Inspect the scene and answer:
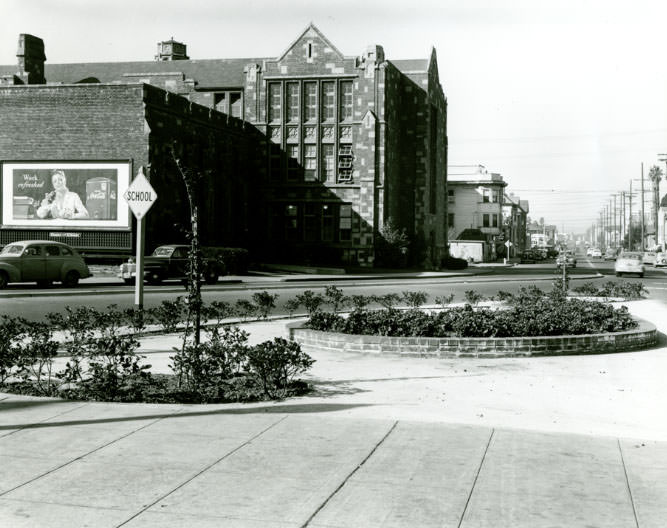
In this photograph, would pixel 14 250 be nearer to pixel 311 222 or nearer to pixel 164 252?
pixel 164 252

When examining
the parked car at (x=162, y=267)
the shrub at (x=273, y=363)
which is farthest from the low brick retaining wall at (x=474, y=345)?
the parked car at (x=162, y=267)

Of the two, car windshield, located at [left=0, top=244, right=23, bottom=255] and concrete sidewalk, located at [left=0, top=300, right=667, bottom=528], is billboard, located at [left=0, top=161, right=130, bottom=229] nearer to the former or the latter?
car windshield, located at [left=0, top=244, right=23, bottom=255]

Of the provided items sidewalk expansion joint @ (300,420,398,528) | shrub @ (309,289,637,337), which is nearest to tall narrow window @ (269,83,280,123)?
shrub @ (309,289,637,337)

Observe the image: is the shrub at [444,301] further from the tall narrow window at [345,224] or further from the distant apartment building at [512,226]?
the distant apartment building at [512,226]

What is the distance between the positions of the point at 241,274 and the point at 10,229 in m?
12.0

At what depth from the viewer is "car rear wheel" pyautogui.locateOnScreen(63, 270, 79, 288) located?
30000 millimetres

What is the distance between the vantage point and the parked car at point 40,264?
92.9 ft

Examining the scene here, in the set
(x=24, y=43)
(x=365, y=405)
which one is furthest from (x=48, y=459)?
(x=24, y=43)

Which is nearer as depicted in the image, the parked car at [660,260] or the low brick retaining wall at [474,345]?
the low brick retaining wall at [474,345]

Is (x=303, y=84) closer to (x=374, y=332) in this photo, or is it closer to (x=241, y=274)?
(x=241, y=274)

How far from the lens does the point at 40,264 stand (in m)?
29.2

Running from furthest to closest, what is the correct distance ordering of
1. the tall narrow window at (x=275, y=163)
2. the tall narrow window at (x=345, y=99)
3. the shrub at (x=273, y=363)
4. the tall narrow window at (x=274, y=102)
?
the tall narrow window at (x=275, y=163)
the tall narrow window at (x=274, y=102)
the tall narrow window at (x=345, y=99)
the shrub at (x=273, y=363)

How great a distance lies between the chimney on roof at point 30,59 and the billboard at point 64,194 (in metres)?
12.5

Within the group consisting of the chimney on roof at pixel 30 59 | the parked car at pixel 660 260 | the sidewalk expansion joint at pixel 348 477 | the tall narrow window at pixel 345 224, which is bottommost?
the sidewalk expansion joint at pixel 348 477
